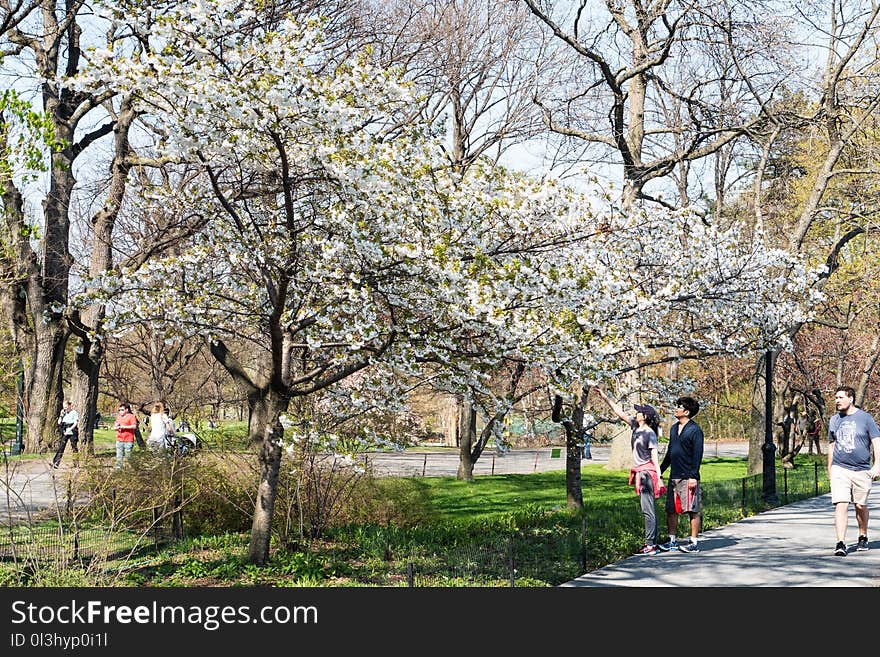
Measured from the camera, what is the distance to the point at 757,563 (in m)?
9.64

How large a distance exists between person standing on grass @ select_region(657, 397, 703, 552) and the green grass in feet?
2.21

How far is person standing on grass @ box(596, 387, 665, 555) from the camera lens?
402 inches

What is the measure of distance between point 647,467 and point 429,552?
269 centimetres

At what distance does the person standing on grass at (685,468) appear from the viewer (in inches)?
403

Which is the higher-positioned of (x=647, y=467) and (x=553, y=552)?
(x=647, y=467)

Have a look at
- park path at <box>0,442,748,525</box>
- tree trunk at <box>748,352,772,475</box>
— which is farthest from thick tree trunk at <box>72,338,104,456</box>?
tree trunk at <box>748,352,772,475</box>

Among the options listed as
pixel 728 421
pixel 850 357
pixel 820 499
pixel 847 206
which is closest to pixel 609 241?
pixel 820 499

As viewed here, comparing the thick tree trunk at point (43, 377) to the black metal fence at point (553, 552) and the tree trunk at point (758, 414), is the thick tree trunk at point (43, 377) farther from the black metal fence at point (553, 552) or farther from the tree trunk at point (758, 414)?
the tree trunk at point (758, 414)

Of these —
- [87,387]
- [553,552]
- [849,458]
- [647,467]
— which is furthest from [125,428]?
[849,458]

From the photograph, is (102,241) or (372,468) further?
(102,241)

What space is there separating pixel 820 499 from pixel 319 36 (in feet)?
48.7

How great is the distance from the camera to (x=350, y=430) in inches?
405

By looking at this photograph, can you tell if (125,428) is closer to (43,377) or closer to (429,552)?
(43,377)

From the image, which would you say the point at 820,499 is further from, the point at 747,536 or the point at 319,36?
the point at 319,36
